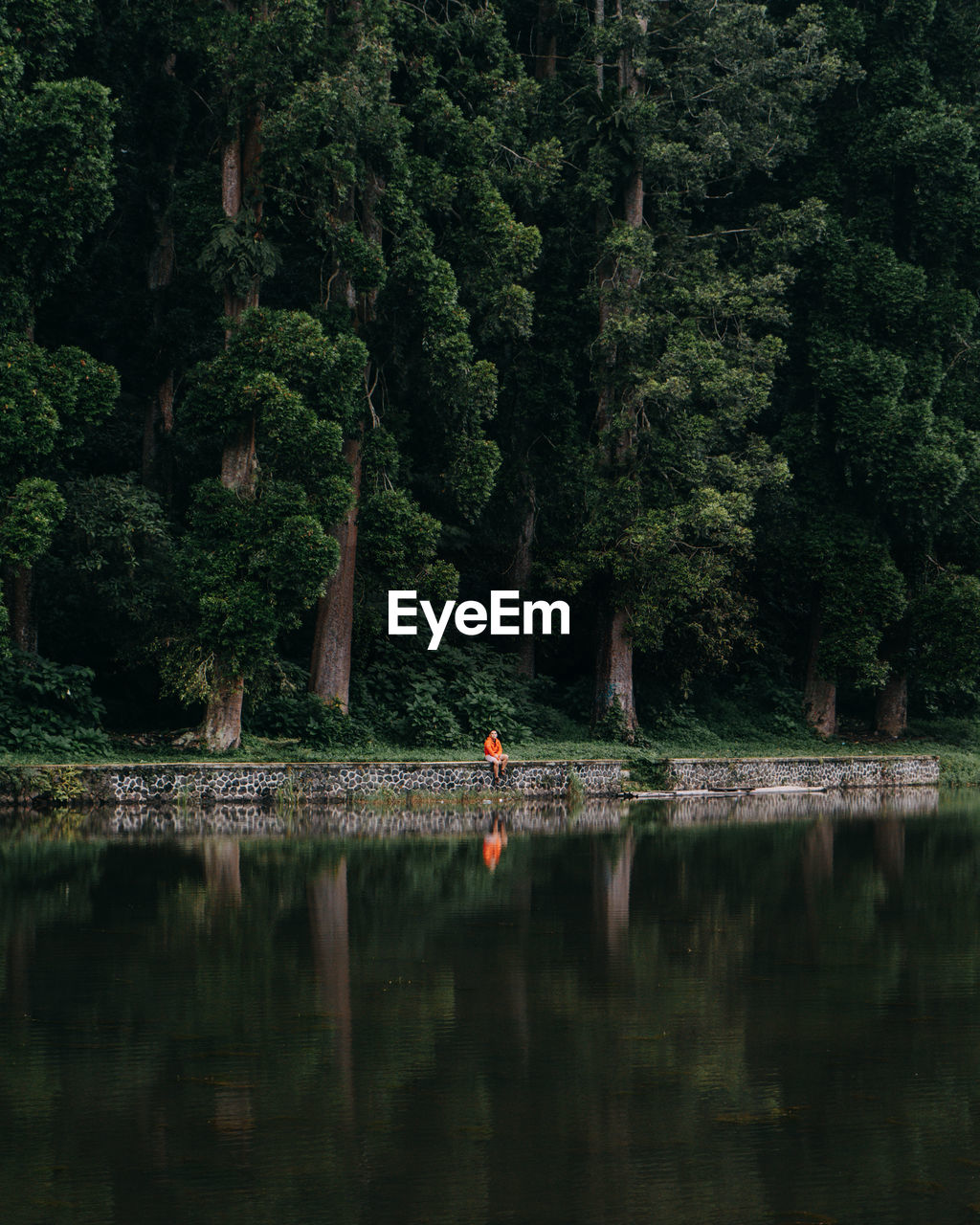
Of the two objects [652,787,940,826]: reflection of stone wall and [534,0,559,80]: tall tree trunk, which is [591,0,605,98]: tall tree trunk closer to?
[534,0,559,80]: tall tree trunk

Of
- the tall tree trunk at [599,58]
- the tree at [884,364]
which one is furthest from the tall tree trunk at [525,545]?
the tall tree trunk at [599,58]

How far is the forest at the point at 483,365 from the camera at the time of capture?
23953 mm

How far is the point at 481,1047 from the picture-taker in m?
7.69

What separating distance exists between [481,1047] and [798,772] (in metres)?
21.8

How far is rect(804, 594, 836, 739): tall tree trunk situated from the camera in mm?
34188

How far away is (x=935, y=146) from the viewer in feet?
108

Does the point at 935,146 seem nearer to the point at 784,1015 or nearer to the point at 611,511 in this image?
the point at 611,511

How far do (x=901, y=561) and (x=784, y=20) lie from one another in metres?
13.8

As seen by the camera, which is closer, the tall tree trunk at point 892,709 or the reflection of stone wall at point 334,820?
the reflection of stone wall at point 334,820

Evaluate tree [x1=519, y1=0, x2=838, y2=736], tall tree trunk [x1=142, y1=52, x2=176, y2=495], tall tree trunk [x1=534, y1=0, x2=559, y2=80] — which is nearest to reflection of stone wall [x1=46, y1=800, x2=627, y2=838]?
tree [x1=519, y1=0, x2=838, y2=736]

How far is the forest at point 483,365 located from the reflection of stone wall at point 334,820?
3.15 meters

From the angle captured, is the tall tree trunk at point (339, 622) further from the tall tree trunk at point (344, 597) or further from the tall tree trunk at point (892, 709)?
the tall tree trunk at point (892, 709)

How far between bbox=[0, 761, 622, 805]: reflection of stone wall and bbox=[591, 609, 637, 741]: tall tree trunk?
4.78 meters

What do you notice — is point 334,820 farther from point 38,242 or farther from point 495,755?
point 38,242
